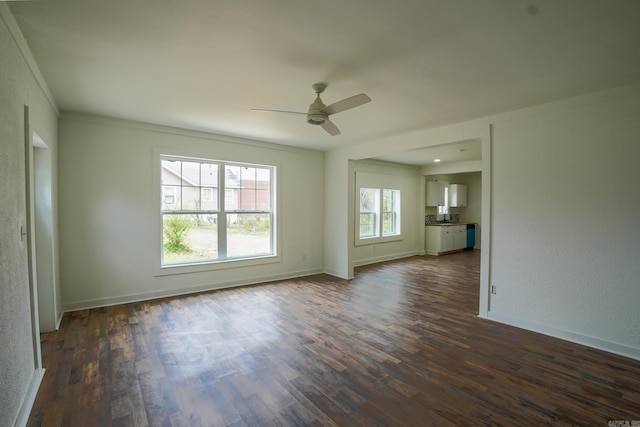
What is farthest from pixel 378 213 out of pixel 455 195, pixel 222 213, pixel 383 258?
pixel 222 213

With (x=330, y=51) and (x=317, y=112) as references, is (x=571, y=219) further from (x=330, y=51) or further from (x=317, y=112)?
(x=330, y=51)

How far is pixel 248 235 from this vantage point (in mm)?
→ 5340

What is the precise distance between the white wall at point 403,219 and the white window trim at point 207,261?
2233mm

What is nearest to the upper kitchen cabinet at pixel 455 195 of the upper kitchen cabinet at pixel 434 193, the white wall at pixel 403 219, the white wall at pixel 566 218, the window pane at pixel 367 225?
the upper kitchen cabinet at pixel 434 193

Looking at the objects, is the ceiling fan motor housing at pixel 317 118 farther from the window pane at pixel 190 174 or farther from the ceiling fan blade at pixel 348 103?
the window pane at pixel 190 174

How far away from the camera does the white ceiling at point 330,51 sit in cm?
176

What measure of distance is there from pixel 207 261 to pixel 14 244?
118 inches

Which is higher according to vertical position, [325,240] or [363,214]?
[363,214]

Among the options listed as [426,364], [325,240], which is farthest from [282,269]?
[426,364]

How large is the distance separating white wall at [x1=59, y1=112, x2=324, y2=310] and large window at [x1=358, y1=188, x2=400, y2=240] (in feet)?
11.2

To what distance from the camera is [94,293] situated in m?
3.93

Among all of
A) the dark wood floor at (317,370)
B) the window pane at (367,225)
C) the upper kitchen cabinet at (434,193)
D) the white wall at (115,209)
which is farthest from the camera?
the upper kitchen cabinet at (434,193)

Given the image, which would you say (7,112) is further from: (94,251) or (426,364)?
(426,364)

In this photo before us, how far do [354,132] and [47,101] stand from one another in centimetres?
373
